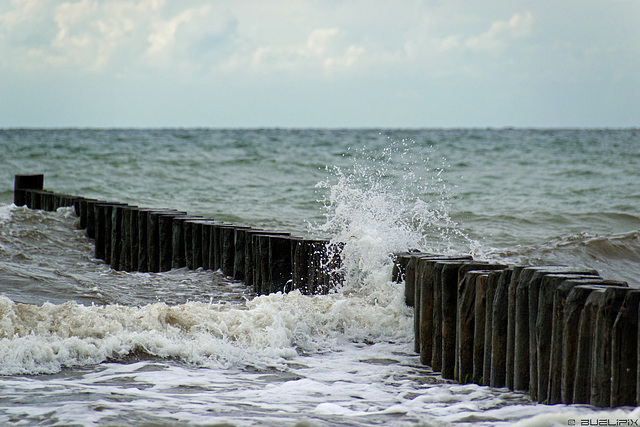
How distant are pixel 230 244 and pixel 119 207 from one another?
2336 mm

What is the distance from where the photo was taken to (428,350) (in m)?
4.55

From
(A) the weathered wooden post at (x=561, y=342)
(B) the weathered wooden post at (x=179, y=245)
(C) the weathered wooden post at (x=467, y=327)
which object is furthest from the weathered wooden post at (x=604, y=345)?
(B) the weathered wooden post at (x=179, y=245)

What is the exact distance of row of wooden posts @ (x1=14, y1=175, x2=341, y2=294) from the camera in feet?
19.6

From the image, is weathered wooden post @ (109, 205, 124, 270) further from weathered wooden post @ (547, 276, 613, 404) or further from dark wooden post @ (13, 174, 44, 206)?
weathered wooden post @ (547, 276, 613, 404)

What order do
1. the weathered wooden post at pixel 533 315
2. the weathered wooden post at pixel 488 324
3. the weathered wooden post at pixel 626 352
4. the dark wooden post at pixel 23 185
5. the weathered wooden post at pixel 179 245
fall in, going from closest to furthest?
the weathered wooden post at pixel 626 352 < the weathered wooden post at pixel 533 315 < the weathered wooden post at pixel 488 324 < the weathered wooden post at pixel 179 245 < the dark wooden post at pixel 23 185

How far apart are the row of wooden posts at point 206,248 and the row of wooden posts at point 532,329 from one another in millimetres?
1327

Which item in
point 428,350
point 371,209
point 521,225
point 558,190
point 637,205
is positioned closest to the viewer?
point 428,350

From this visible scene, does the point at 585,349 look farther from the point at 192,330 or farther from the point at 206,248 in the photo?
the point at 206,248

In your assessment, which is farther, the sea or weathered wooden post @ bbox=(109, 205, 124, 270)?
weathered wooden post @ bbox=(109, 205, 124, 270)

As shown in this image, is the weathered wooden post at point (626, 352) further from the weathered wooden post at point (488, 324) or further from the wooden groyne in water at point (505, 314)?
the weathered wooden post at point (488, 324)

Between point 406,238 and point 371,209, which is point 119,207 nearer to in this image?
point 371,209

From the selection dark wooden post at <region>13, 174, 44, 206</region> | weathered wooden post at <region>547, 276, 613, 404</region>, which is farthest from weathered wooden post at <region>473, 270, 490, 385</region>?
dark wooden post at <region>13, 174, 44, 206</region>

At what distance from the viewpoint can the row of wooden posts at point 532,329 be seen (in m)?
3.10

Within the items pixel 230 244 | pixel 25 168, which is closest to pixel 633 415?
pixel 230 244
